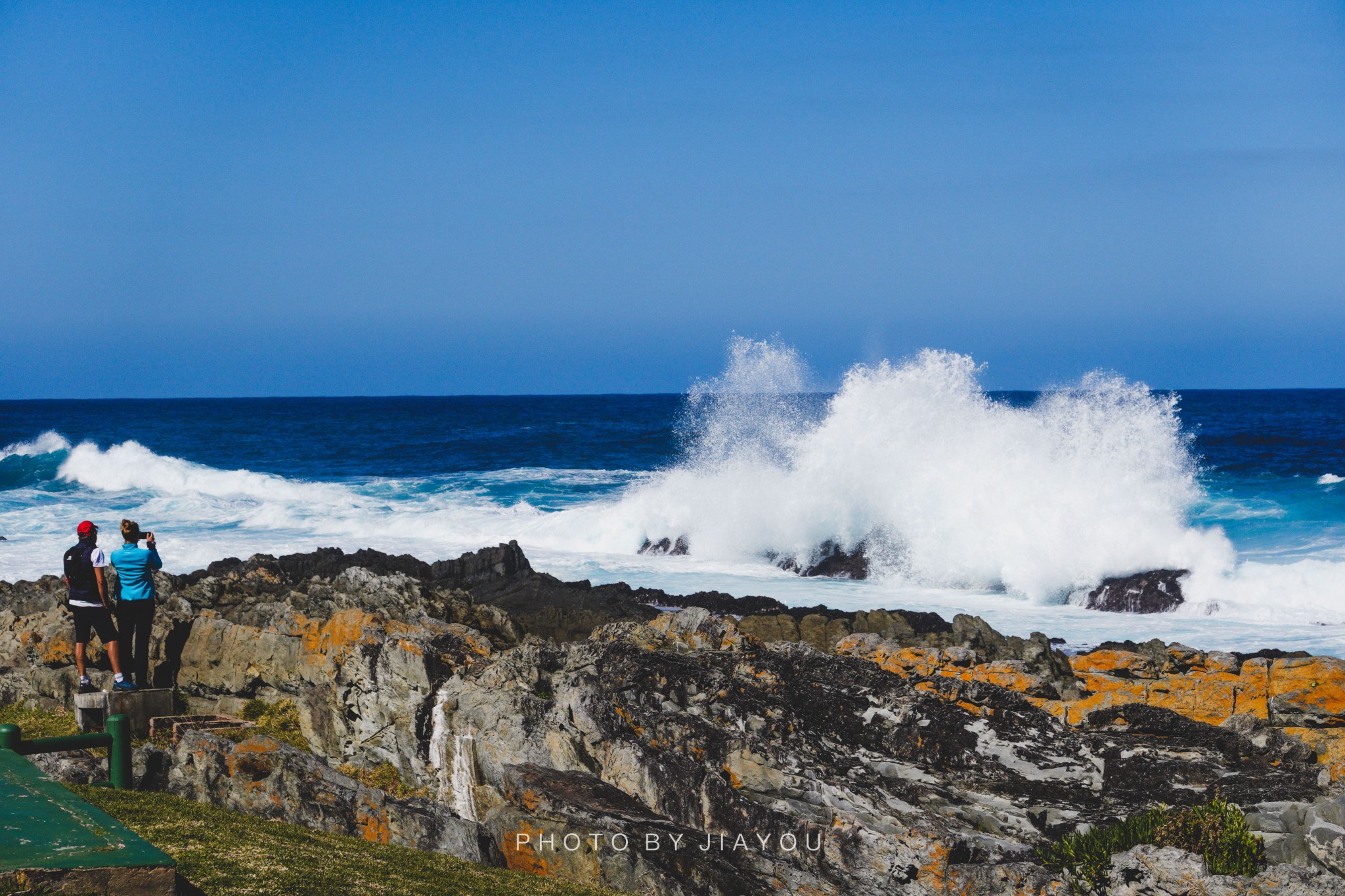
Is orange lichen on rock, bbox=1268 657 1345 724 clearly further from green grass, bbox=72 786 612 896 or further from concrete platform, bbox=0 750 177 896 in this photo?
concrete platform, bbox=0 750 177 896

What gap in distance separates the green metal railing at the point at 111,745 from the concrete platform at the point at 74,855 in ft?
7.28

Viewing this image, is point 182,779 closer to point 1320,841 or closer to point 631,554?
point 1320,841

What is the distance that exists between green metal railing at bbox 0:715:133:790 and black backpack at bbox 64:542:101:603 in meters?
3.67

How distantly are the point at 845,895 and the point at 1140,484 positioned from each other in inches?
919

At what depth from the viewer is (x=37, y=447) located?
63125mm

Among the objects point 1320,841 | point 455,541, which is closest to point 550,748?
point 1320,841

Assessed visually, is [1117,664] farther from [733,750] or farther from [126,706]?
[126,706]

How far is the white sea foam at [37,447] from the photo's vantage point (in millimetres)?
59250

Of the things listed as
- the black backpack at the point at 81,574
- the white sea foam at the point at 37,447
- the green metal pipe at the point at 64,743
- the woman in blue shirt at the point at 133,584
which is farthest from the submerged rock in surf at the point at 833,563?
the white sea foam at the point at 37,447

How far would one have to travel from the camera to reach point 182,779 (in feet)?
26.7

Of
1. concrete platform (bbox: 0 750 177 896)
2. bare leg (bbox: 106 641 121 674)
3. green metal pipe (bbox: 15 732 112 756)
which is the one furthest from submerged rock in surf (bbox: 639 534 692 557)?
concrete platform (bbox: 0 750 177 896)

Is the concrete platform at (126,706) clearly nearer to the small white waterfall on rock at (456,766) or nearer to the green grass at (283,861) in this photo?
the small white waterfall on rock at (456,766)

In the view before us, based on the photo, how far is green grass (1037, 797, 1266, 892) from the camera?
6391 mm

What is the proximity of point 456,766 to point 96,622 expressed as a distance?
4660mm
